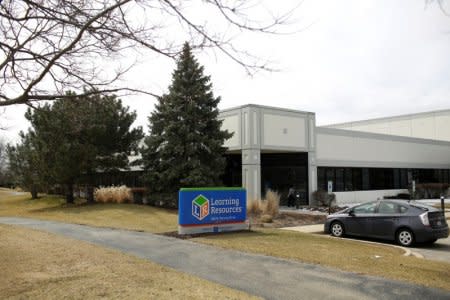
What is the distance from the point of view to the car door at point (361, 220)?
14.6 m

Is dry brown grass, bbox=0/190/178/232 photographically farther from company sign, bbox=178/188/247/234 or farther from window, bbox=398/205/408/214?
window, bbox=398/205/408/214

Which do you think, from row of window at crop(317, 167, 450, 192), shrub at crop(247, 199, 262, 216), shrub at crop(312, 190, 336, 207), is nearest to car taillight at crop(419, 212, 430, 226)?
shrub at crop(247, 199, 262, 216)

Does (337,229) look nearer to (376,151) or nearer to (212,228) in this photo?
(212,228)

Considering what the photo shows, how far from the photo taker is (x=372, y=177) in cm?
3444

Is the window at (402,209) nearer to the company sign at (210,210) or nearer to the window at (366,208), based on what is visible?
the window at (366,208)

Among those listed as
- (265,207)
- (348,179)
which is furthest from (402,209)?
(348,179)

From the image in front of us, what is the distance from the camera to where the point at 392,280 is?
7566 mm

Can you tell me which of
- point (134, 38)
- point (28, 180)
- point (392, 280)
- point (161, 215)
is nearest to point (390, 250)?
point (392, 280)

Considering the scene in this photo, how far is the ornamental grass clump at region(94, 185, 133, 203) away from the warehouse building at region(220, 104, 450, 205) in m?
6.96

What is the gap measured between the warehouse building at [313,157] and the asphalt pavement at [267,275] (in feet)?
47.4

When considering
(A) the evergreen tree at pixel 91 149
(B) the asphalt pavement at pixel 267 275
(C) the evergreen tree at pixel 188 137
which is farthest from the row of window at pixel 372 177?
(B) the asphalt pavement at pixel 267 275

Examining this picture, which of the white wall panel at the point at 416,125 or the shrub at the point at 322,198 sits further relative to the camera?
the white wall panel at the point at 416,125

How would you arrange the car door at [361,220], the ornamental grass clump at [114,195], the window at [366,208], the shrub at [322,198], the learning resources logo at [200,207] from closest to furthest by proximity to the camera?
1. the learning resources logo at [200,207]
2. the car door at [361,220]
3. the window at [366,208]
4. the ornamental grass clump at [114,195]
5. the shrub at [322,198]

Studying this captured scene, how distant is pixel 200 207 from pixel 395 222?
6300 millimetres
